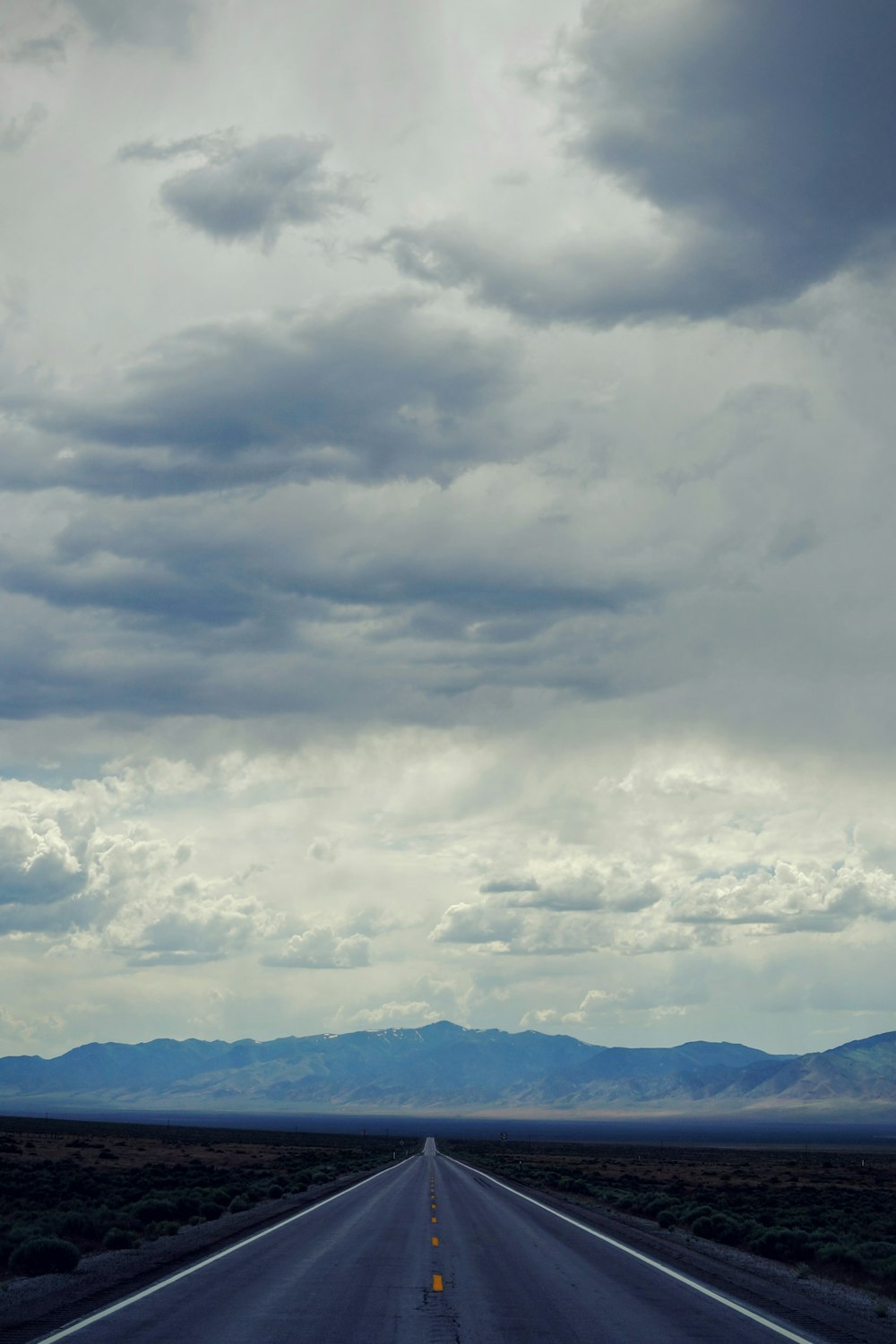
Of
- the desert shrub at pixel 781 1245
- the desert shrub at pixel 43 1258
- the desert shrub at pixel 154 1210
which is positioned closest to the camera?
the desert shrub at pixel 43 1258

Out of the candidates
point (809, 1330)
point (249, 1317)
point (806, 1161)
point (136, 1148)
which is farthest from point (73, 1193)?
point (806, 1161)

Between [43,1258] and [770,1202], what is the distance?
39.0 metres

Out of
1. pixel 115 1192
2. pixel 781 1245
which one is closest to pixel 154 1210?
pixel 115 1192

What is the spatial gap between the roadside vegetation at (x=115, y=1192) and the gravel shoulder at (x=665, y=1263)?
2.39ft

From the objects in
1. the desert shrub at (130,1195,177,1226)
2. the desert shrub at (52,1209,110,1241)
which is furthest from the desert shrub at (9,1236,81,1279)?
the desert shrub at (130,1195,177,1226)

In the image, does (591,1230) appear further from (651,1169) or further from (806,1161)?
(806,1161)

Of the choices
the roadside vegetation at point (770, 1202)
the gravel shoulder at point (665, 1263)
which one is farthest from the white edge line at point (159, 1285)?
the roadside vegetation at point (770, 1202)

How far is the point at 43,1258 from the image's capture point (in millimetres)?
19656

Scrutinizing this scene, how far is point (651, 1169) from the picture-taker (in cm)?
8675

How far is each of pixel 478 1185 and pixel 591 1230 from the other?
2155 centimetres

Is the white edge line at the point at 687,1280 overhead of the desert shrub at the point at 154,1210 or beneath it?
overhead

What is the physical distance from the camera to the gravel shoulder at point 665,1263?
15.1 metres

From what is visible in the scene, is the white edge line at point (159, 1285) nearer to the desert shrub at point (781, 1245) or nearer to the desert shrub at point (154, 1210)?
the desert shrub at point (154, 1210)

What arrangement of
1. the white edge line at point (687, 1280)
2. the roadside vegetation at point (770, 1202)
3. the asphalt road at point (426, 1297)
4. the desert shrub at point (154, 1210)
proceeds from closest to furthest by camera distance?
the asphalt road at point (426, 1297)
the white edge line at point (687, 1280)
the roadside vegetation at point (770, 1202)
the desert shrub at point (154, 1210)
